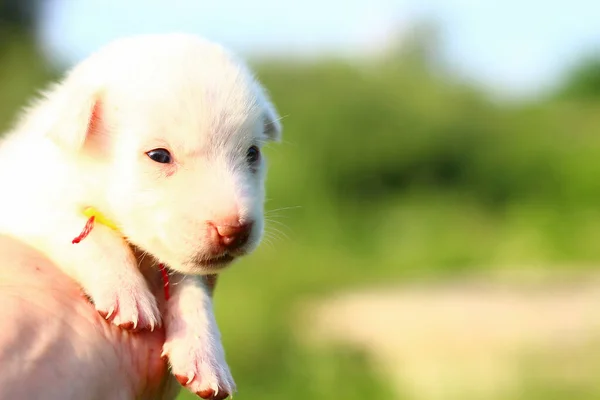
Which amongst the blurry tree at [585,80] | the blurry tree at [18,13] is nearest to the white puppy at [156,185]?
the blurry tree at [18,13]

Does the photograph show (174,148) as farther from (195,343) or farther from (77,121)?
(195,343)

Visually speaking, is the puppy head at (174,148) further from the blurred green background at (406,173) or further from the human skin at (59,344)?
the blurred green background at (406,173)

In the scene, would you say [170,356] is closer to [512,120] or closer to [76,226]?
[76,226]

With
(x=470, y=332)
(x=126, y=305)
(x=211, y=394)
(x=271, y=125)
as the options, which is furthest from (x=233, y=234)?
(x=470, y=332)

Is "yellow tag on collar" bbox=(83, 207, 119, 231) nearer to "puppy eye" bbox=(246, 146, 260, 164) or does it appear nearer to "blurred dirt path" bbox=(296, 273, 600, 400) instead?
"puppy eye" bbox=(246, 146, 260, 164)

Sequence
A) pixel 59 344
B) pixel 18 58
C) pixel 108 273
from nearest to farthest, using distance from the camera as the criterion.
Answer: pixel 59 344 < pixel 108 273 < pixel 18 58

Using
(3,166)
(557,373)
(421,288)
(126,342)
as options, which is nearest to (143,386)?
(126,342)
